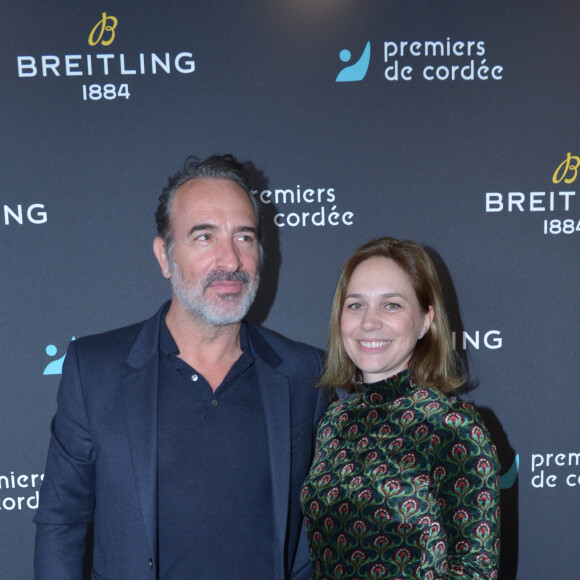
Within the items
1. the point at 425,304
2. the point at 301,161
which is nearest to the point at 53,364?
the point at 301,161

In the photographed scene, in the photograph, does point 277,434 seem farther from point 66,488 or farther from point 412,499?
point 66,488

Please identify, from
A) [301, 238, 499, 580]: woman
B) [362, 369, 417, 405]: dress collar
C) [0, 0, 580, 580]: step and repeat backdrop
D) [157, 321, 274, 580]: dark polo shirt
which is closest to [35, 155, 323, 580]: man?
[157, 321, 274, 580]: dark polo shirt

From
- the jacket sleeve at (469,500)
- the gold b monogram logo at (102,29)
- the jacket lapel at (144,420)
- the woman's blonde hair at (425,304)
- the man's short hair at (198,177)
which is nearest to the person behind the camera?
the jacket sleeve at (469,500)

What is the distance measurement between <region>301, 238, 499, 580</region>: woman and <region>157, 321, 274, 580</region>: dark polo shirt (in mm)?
180

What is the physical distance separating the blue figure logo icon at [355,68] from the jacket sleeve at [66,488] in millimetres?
1515

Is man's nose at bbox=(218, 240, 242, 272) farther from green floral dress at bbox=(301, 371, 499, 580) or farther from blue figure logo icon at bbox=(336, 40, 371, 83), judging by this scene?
blue figure logo icon at bbox=(336, 40, 371, 83)

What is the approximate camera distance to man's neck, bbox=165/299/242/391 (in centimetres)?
200

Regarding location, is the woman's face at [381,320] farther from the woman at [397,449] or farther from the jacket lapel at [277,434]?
the jacket lapel at [277,434]

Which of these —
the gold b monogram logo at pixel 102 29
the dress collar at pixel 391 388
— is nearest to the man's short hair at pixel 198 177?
the dress collar at pixel 391 388

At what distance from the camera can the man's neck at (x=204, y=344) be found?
6.56ft

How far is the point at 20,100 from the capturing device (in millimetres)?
2424

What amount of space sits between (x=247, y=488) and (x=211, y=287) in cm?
63

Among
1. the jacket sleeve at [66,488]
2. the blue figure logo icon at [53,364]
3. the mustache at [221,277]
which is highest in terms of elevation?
the mustache at [221,277]

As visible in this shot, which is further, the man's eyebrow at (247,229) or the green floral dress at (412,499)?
the man's eyebrow at (247,229)
